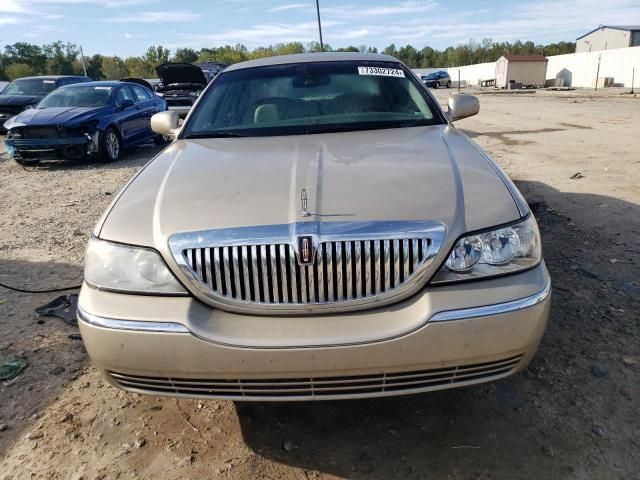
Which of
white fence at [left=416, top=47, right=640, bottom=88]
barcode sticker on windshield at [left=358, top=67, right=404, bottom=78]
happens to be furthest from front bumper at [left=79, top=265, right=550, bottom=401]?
white fence at [left=416, top=47, right=640, bottom=88]

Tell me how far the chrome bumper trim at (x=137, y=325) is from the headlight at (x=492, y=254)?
0.94 meters

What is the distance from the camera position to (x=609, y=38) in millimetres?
60344

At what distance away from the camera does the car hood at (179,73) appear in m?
13.2

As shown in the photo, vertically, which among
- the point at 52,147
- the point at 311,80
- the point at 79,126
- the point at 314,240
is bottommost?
the point at 52,147

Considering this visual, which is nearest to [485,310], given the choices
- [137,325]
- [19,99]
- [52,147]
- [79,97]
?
[137,325]

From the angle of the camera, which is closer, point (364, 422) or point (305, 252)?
point (305, 252)

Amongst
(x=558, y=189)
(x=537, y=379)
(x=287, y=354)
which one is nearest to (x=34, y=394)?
(x=287, y=354)

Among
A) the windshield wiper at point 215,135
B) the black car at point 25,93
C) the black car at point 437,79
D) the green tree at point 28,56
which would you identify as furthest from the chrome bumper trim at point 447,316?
the green tree at point 28,56

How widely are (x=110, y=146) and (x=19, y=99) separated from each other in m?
5.58

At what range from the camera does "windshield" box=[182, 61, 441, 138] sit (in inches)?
124

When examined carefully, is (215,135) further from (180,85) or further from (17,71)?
(17,71)

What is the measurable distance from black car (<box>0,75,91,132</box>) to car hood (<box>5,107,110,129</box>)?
14.2 feet

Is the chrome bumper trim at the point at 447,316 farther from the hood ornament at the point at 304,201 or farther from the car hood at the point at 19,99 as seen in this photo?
the car hood at the point at 19,99

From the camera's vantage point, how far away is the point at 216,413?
2.44m
